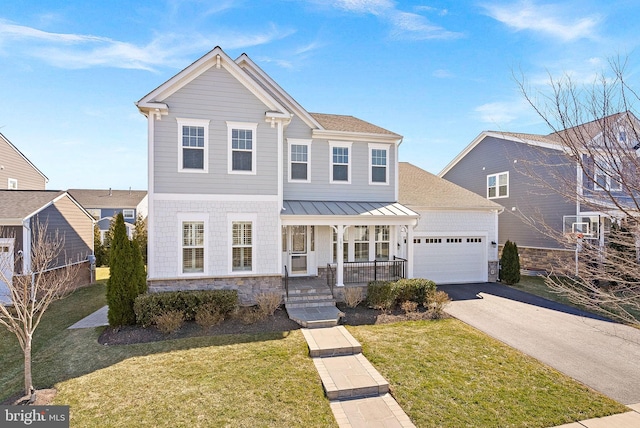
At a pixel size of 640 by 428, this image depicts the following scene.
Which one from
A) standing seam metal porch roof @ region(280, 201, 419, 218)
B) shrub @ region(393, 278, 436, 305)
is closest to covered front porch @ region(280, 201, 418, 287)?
standing seam metal porch roof @ region(280, 201, 419, 218)

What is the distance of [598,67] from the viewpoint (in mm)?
4383

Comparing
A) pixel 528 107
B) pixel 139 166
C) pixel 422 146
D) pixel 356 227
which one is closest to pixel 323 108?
pixel 422 146

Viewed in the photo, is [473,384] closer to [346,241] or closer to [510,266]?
[346,241]

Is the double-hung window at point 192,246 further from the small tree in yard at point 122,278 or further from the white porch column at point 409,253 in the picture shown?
the white porch column at point 409,253

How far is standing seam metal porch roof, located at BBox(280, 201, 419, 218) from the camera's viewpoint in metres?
11.8

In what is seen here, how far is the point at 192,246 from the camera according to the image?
10789mm

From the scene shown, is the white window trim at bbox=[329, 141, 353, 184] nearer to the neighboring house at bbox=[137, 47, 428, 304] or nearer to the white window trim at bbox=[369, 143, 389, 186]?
the white window trim at bbox=[369, 143, 389, 186]

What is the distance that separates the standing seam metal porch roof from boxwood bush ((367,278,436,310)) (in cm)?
269

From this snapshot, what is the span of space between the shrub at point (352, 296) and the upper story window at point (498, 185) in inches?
573

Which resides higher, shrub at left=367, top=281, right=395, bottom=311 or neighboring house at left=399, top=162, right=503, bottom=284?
neighboring house at left=399, top=162, right=503, bottom=284

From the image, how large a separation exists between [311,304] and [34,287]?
7867 mm

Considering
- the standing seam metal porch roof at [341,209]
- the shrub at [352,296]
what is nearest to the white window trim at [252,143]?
the standing seam metal porch roof at [341,209]

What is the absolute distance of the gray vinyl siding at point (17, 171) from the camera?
20.8 metres

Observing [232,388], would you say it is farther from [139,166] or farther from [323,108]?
[323,108]
